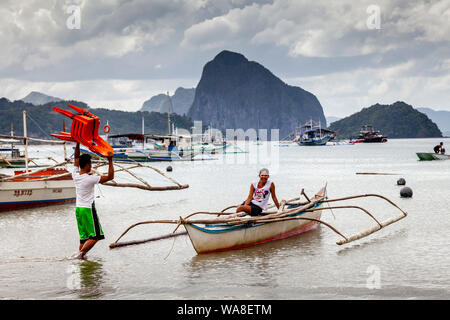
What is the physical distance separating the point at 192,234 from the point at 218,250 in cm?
92

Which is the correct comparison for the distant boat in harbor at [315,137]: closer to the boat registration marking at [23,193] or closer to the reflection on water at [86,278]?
the boat registration marking at [23,193]

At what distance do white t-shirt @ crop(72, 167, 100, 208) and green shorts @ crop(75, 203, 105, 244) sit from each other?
12 cm

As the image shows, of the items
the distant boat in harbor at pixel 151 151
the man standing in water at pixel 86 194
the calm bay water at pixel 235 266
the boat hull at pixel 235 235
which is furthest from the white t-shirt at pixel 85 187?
the distant boat in harbor at pixel 151 151

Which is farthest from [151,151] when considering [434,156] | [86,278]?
[86,278]

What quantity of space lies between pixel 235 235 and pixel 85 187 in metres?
3.58

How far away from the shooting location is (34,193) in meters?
18.2

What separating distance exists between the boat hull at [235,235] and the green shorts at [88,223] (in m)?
1.75

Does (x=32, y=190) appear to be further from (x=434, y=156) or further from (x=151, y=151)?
(x=151, y=151)

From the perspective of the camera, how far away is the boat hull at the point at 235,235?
948 cm

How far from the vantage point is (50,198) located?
61.9 feet

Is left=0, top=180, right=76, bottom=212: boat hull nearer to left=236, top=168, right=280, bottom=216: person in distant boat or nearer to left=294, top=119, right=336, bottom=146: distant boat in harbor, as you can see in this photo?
left=236, top=168, right=280, bottom=216: person in distant boat

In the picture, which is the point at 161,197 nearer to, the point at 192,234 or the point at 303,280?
the point at 192,234
